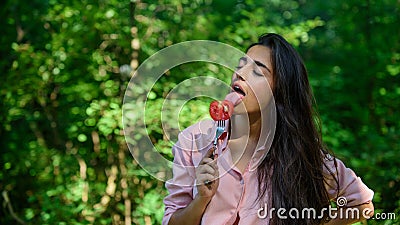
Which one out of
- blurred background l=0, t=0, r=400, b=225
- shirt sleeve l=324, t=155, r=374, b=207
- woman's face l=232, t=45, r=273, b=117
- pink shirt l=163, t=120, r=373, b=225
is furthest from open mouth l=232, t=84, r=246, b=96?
blurred background l=0, t=0, r=400, b=225

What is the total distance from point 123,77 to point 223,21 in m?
0.75

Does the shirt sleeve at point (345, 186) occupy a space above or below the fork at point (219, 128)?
below

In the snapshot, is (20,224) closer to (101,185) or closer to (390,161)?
(101,185)

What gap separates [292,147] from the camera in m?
1.59

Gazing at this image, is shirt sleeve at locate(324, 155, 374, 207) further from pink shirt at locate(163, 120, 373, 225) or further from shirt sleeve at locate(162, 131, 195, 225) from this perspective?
shirt sleeve at locate(162, 131, 195, 225)

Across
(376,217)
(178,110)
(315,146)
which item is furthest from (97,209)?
(315,146)

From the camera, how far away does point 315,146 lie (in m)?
1.62

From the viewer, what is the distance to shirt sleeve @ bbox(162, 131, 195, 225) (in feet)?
4.93

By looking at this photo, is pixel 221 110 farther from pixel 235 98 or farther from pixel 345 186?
pixel 345 186

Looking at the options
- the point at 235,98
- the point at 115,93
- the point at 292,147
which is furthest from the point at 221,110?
the point at 115,93

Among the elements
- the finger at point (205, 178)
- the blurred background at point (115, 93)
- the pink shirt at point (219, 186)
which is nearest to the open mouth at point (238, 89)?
the pink shirt at point (219, 186)

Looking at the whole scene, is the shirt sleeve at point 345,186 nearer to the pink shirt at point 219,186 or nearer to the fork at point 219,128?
the pink shirt at point 219,186

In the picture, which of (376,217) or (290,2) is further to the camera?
(290,2)

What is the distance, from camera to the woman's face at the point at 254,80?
1458mm
